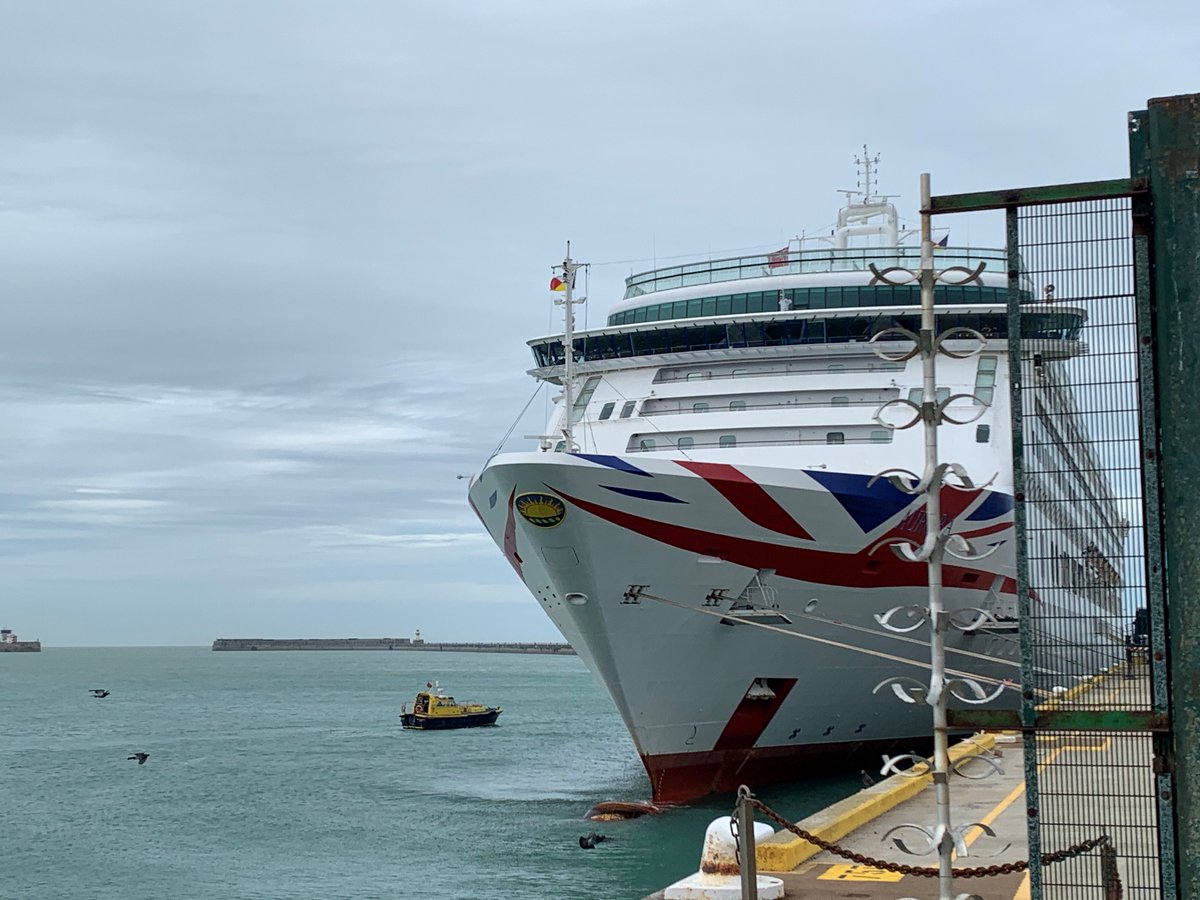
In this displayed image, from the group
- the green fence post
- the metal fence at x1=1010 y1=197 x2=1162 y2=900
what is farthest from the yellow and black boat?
the green fence post

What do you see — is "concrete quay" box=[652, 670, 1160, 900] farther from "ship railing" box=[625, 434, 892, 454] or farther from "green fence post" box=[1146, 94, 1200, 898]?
"ship railing" box=[625, 434, 892, 454]

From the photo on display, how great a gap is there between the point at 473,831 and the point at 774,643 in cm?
927

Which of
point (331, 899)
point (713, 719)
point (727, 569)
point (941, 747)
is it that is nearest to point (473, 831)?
point (331, 899)

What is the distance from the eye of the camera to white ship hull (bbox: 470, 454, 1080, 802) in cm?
1792

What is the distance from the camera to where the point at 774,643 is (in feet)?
64.5

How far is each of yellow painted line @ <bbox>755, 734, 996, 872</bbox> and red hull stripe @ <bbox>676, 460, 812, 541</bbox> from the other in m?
4.00

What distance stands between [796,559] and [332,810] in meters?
15.9

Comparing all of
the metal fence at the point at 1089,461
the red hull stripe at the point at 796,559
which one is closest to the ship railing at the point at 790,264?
the red hull stripe at the point at 796,559

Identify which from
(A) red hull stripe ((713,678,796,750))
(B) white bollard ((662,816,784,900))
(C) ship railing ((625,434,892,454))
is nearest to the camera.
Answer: (B) white bollard ((662,816,784,900))

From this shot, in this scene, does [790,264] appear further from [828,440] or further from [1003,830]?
[1003,830]

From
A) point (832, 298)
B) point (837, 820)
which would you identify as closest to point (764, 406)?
point (832, 298)

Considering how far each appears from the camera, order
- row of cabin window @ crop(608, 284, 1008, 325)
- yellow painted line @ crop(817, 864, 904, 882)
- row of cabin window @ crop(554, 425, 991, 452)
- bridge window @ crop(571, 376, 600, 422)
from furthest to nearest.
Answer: bridge window @ crop(571, 376, 600, 422)
row of cabin window @ crop(608, 284, 1008, 325)
row of cabin window @ crop(554, 425, 991, 452)
yellow painted line @ crop(817, 864, 904, 882)

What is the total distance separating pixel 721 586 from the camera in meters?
18.8

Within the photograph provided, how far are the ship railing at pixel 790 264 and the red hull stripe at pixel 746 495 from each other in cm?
741
